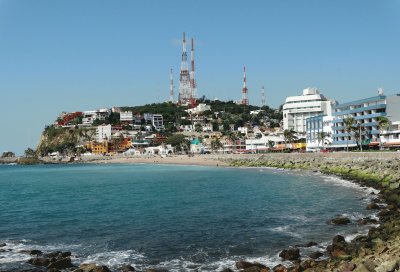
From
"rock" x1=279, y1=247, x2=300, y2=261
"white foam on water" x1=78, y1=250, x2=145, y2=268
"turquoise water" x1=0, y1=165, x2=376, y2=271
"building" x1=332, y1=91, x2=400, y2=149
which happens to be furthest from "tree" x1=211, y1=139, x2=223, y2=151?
"rock" x1=279, y1=247, x2=300, y2=261

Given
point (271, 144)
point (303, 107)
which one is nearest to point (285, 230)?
point (271, 144)

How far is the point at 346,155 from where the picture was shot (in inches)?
2936

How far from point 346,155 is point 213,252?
5910 centimetres

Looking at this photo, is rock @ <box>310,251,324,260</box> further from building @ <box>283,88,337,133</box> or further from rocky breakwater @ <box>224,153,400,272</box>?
building @ <box>283,88,337,133</box>

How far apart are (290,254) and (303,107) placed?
143 m

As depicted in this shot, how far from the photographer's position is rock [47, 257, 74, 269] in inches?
736

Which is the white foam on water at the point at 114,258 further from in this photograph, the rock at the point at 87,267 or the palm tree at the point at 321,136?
the palm tree at the point at 321,136

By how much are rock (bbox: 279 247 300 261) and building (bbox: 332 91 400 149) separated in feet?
244

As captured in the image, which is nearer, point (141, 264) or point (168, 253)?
point (141, 264)

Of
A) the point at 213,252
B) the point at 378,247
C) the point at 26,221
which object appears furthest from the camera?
the point at 26,221

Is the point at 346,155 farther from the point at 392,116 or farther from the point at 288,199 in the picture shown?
the point at 288,199

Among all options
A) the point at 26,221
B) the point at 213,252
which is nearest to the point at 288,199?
the point at 213,252

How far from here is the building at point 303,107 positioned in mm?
152625

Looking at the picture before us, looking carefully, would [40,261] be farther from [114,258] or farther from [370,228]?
[370,228]
